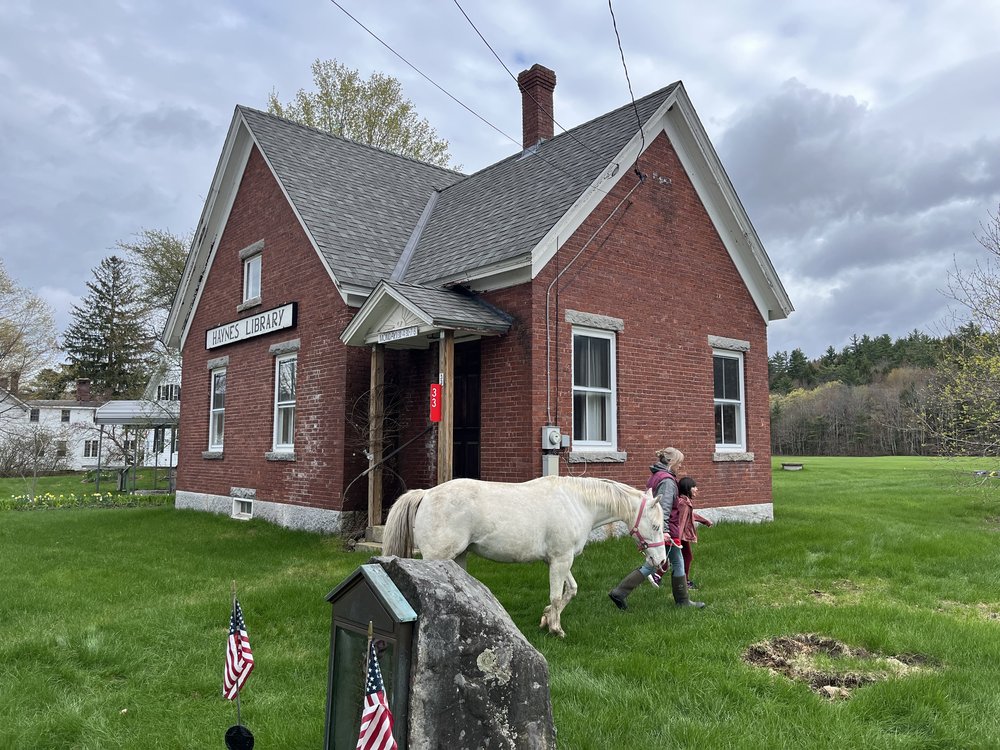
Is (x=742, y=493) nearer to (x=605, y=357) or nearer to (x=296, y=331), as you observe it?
(x=605, y=357)

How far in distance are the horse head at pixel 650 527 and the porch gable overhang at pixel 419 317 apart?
440 centimetres

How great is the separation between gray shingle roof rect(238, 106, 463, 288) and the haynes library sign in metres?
1.81

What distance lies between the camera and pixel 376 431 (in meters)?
12.1

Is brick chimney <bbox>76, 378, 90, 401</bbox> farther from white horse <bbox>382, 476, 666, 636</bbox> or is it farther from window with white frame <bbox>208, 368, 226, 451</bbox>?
white horse <bbox>382, 476, 666, 636</bbox>

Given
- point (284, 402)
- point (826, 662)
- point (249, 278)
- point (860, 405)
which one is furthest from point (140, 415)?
point (860, 405)

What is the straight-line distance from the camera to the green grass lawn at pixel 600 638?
4.52 metres

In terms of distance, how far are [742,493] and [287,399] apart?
9.24 meters

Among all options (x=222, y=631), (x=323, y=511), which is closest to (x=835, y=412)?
(x=323, y=511)

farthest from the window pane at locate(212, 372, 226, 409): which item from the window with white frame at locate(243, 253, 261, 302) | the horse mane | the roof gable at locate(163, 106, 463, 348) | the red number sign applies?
the horse mane

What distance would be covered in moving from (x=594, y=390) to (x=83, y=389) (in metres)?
55.7

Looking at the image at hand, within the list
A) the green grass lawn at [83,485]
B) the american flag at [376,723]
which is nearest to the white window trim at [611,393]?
the american flag at [376,723]

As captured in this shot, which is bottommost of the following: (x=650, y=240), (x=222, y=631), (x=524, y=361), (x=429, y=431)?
(x=222, y=631)

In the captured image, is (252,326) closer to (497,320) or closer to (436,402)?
(436,402)

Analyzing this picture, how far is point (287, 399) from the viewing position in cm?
1472
